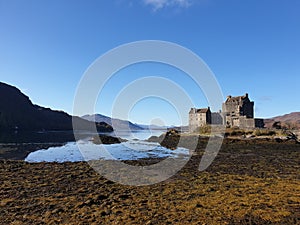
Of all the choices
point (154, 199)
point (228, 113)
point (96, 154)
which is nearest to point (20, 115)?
point (228, 113)

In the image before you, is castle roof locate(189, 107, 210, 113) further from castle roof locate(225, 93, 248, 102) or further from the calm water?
the calm water

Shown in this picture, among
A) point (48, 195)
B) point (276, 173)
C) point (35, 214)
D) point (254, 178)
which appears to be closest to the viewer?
point (35, 214)

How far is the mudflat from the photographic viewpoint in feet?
27.8

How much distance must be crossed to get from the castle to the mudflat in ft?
197

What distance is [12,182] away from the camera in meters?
14.2

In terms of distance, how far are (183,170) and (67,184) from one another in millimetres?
8219

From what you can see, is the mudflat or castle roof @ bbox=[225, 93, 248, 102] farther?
castle roof @ bbox=[225, 93, 248, 102]

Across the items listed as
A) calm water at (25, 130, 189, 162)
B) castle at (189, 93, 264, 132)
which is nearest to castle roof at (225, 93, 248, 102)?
castle at (189, 93, 264, 132)

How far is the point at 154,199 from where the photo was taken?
10766mm

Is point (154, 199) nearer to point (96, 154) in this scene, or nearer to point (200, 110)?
point (96, 154)

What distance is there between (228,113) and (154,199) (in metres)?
75.2

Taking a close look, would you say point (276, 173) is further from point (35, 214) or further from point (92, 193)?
point (35, 214)

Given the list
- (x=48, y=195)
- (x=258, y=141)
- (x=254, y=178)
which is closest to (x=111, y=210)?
(x=48, y=195)

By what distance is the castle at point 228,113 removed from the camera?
7766 cm
